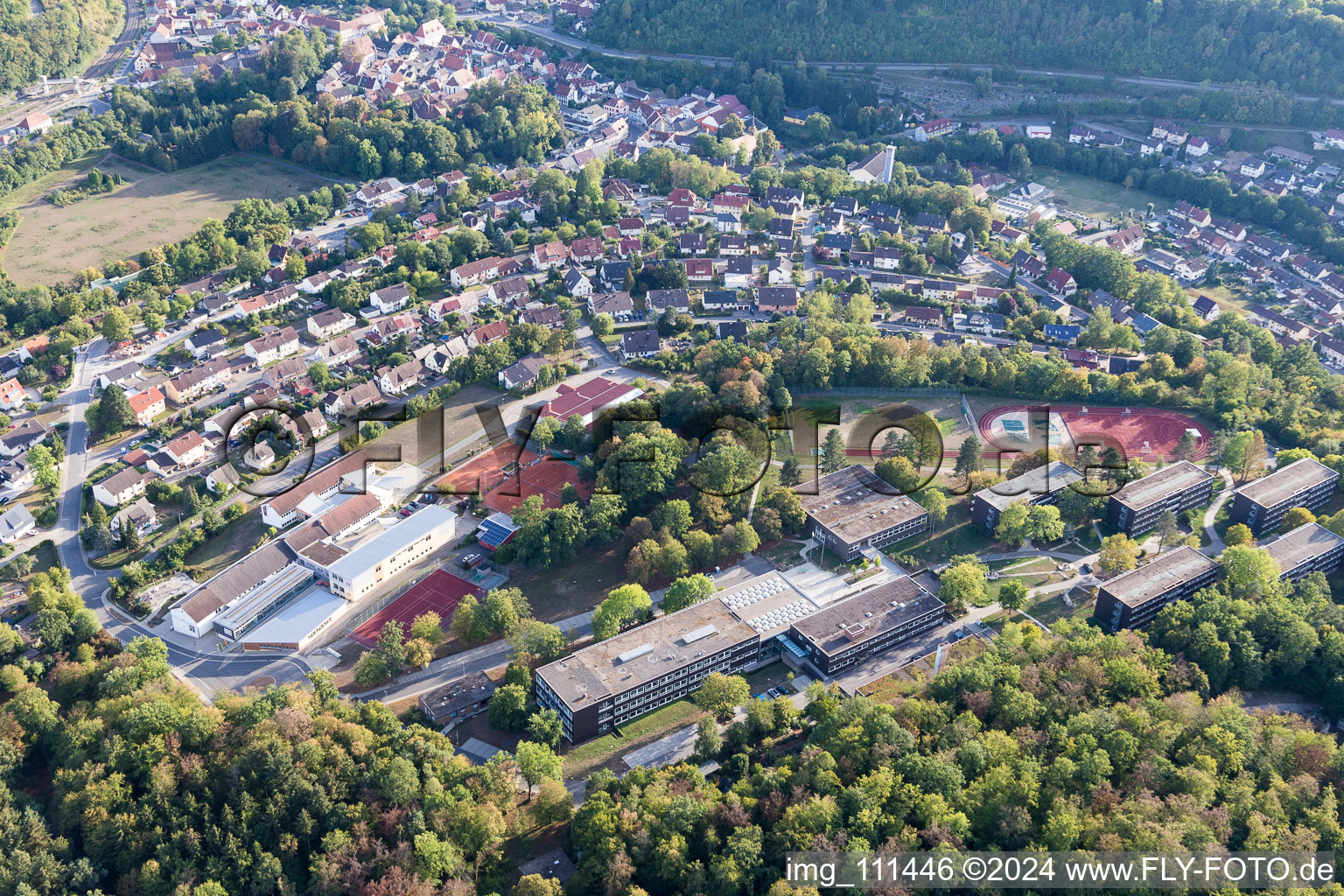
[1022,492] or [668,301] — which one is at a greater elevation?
[668,301]

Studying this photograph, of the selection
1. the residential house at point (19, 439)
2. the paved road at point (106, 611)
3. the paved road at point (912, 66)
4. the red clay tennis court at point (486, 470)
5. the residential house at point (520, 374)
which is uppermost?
the paved road at point (912, 66)

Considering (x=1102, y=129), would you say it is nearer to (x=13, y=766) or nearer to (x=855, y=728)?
(x=855, y=728)

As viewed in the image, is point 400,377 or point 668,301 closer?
point 400,377

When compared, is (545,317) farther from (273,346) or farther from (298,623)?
(298,623)

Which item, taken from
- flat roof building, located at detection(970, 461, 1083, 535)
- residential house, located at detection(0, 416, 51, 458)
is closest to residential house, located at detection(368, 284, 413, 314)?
residential house, located at detection(0, 416, 51, 458)

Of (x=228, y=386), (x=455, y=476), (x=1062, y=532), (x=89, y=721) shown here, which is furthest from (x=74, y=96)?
(x=1062, y=532)

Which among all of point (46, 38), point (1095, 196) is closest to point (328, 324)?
point (46, 38)

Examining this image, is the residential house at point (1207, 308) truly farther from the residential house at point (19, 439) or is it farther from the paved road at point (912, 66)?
the residential house at point (19, 439)

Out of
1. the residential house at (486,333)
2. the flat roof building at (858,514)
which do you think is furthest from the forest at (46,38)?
the flat roof building at (858,514)
